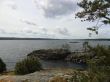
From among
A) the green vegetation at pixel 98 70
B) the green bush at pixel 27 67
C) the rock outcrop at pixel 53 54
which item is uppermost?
the green vegetation at pixel 98 70

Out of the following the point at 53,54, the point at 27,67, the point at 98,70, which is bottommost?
the point at 53,54

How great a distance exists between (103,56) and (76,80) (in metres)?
1.71

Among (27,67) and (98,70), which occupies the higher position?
(98,70)

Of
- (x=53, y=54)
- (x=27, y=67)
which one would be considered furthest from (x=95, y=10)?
(x=53, y=54)

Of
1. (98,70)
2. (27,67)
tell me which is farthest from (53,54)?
(98,70)

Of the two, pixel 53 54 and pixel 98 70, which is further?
pixel 53 54

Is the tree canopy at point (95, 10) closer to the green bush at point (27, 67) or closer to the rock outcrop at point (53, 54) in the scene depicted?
the green bush at point (27, 67)

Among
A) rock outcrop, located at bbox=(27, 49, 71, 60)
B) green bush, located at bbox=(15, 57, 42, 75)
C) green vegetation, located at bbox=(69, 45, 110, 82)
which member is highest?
green vegetation, located at bbox=(69, 45, 110, 82)

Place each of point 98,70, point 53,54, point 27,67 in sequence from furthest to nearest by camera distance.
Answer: point 53,54, point 27,67, point 98,70

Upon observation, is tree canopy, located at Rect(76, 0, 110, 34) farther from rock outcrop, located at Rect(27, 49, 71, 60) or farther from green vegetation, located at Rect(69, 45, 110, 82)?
rock outcrop, located at Rect(27, 49, 71, 60)

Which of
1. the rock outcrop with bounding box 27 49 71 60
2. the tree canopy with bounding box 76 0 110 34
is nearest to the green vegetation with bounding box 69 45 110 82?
the tree canopy with bounding box 76 0 110 34

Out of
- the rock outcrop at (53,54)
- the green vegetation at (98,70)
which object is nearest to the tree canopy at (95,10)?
the green vegetation at (98,70)

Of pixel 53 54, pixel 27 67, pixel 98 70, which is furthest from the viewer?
pixel 53 54

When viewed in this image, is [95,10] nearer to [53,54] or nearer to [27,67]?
[27,67]
